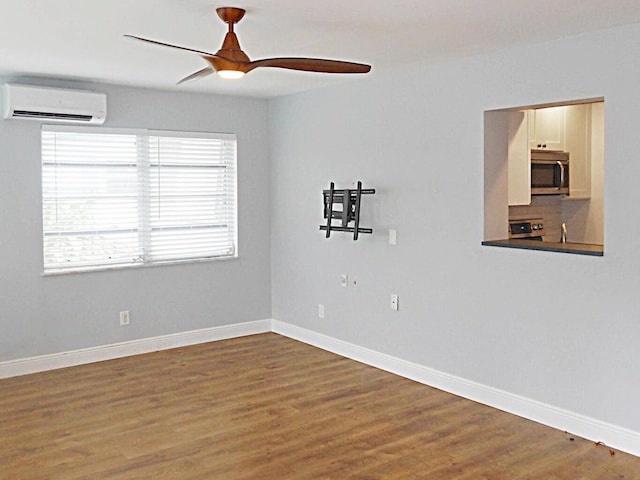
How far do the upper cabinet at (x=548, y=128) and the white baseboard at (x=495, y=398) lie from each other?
2.10 meters

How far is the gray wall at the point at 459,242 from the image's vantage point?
3.69m

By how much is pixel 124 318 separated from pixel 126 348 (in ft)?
0.88

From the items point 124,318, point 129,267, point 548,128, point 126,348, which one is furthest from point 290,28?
point 126,348

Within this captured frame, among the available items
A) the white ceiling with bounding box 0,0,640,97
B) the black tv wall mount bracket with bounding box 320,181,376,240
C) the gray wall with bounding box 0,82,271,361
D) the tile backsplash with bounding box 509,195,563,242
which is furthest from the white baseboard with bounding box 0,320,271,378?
the tile backsplash with bounding box 509,195,563,242

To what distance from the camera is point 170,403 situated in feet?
14.9

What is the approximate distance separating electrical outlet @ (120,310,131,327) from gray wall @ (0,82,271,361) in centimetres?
4

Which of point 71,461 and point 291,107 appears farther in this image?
point 291,107

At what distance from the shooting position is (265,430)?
4.04m

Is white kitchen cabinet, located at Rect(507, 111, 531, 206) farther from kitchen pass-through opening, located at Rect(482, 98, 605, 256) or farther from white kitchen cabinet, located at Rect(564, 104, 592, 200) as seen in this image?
white kitchen cabinet, located at Rect(564, 104, 592, 200)

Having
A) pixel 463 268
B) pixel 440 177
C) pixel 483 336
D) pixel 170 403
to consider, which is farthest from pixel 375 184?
pixel 170 403

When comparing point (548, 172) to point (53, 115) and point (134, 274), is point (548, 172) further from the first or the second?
point (53, 115)

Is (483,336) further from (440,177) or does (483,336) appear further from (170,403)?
(170,403)

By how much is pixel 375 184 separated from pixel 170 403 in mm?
2336

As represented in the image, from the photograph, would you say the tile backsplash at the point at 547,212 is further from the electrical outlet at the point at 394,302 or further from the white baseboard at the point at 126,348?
the white baseboard at the point at 126,348
